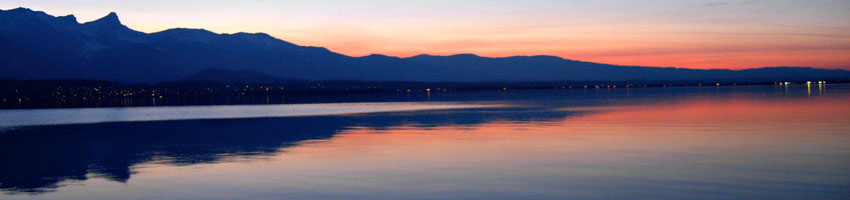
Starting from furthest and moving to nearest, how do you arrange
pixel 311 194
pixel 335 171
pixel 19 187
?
pixel 335 171 → pixel 19 187 → pixel 311 194

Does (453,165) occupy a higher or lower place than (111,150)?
lower

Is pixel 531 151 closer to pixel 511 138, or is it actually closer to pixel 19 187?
pixel 511 138

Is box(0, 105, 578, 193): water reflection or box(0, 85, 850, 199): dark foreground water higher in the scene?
box(0, 105, 578, 193): water reflection

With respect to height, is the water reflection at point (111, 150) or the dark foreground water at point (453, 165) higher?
the water reflection at point (111, 150)

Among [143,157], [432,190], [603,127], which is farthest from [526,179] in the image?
[603,127]

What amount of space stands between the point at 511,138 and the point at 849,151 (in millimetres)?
10538

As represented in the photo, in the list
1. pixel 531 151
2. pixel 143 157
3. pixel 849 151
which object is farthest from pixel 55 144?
pixel 849 151

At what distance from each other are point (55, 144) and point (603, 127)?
21.6 meters

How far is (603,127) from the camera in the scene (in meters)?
32.2

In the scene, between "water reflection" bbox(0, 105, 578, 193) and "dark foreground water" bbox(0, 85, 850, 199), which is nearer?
"dark foreground water" bbox(0, 85, 850, 199)

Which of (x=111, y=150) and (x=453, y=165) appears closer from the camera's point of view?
(x=453, y=165)

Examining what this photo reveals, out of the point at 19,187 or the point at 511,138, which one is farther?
the point at 511,138

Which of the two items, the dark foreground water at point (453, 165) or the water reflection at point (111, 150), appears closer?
the dark foreground water at point (453, 165)

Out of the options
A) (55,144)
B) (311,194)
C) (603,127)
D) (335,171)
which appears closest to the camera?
(311,194)
